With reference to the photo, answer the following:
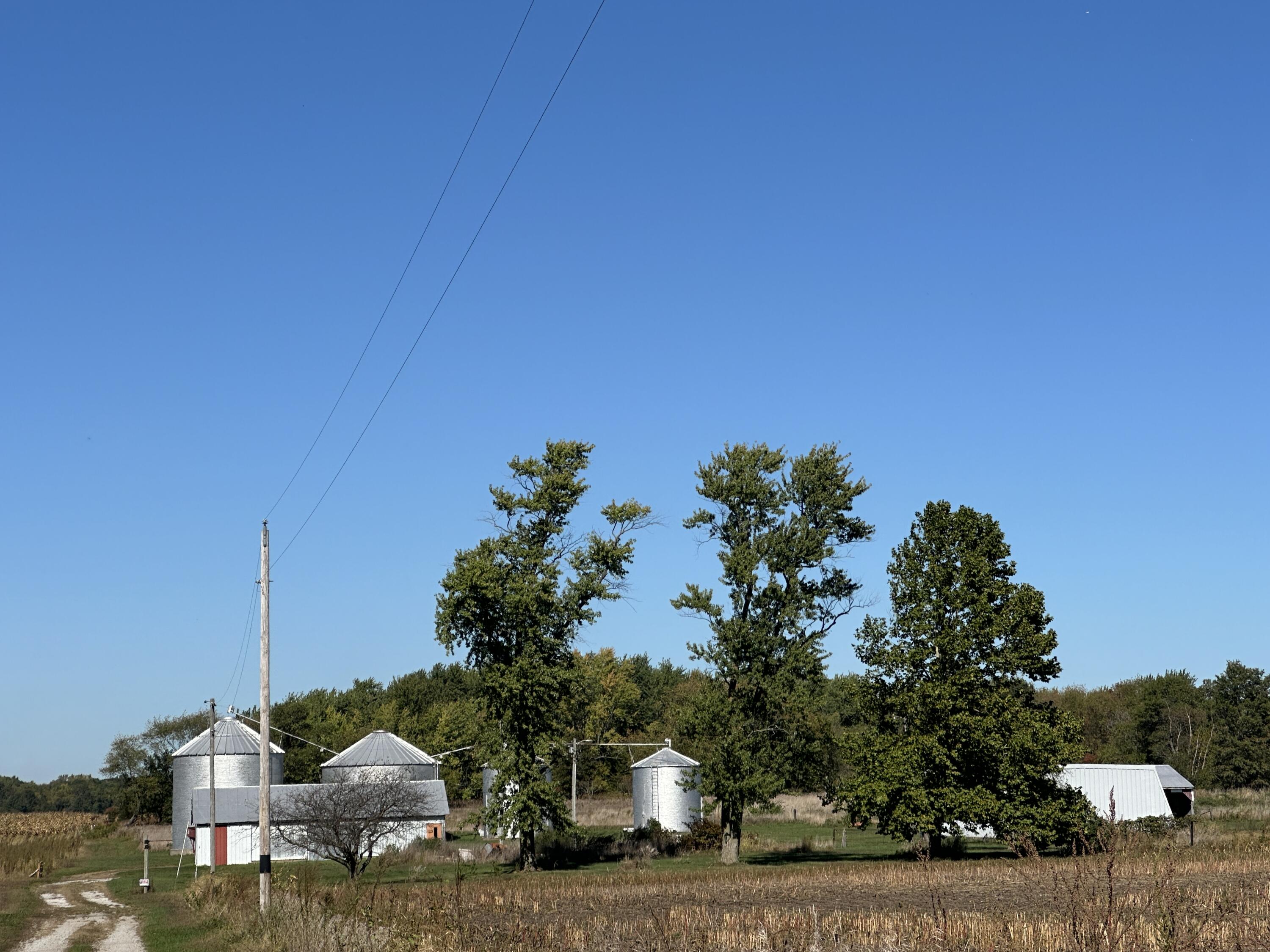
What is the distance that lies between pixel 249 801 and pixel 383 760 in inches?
535

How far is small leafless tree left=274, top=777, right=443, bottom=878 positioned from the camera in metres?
42.5

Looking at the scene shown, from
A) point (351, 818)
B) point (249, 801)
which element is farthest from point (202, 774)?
point (351, 818)

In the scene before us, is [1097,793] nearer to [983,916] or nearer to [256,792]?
[983,916]

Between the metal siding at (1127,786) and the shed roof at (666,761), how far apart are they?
23522 millimetres

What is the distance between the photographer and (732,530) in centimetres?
5362

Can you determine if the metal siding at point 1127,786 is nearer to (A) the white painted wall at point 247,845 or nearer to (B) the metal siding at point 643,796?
(B) the metal siding at point 643,796

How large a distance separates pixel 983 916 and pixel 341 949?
11.9 meters

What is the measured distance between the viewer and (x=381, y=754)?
271 ft

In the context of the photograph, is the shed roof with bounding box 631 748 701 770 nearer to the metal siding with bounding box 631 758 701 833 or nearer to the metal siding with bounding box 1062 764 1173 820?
the metal siding with bounding box 631 758 701 833

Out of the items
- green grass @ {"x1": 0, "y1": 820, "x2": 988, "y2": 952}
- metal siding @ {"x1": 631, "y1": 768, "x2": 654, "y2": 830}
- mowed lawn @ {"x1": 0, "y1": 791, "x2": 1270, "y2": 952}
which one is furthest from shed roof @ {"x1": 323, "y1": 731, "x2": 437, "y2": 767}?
mowed lawn @ {"x1": 0, "y1": 791, "x2": 1270, "y2": 952}

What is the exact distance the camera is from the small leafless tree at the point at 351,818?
42500 mm

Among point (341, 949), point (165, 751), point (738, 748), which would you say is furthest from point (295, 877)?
point (165, 751)

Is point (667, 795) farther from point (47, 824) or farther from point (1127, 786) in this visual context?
point (47, 824)

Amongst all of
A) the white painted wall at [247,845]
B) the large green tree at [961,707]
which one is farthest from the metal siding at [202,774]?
the large green tree at [961,707]
